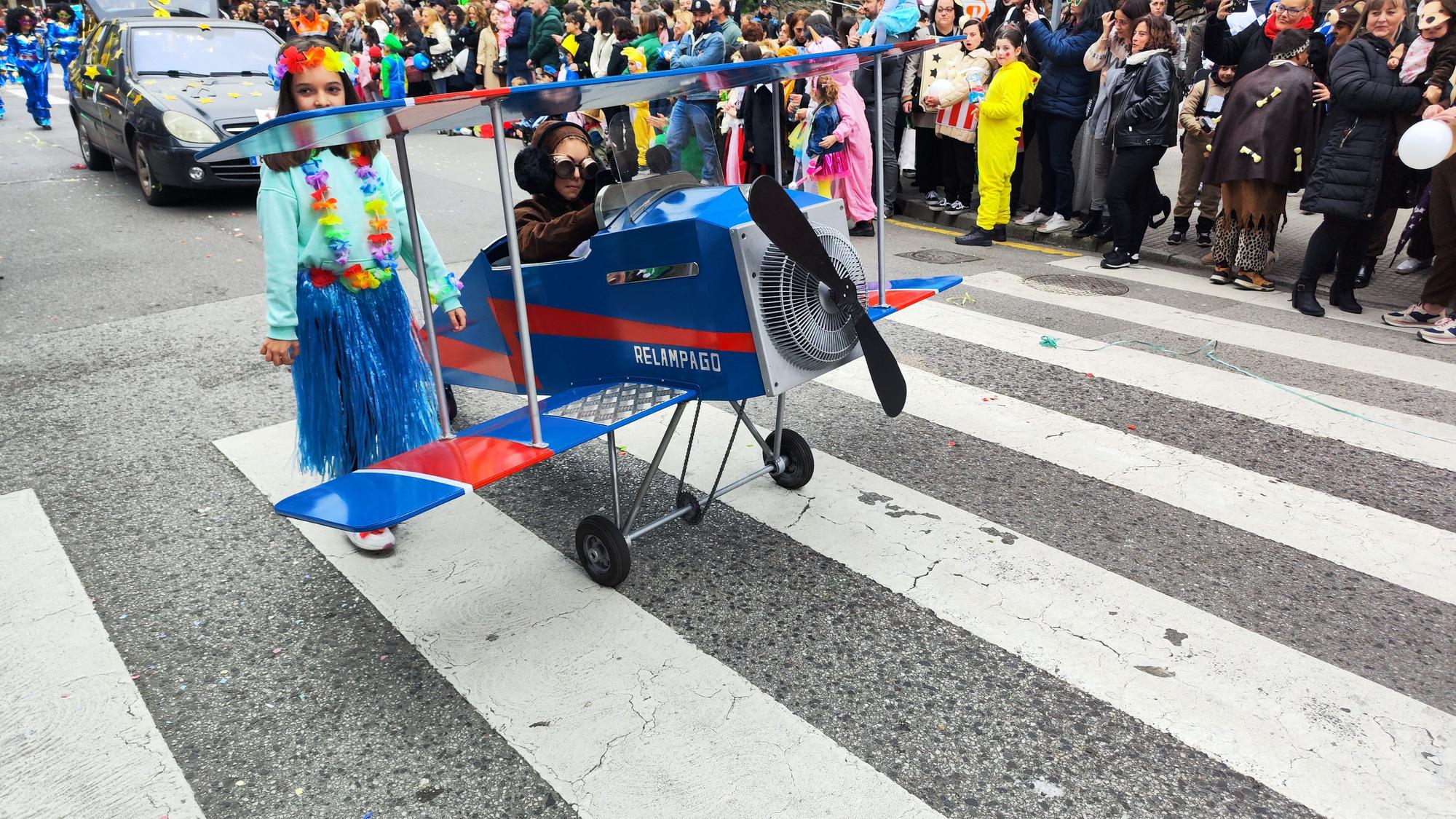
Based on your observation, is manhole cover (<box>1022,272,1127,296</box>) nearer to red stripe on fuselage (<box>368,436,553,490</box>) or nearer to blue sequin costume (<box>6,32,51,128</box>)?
red stripe on fuselage (<box>368,436,553,490</box>)

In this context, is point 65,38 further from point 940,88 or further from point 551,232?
point 551,232

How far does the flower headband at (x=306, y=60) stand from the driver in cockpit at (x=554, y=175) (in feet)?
2.96

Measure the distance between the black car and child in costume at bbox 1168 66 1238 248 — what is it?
29.3ft

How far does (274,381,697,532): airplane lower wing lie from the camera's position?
272cm

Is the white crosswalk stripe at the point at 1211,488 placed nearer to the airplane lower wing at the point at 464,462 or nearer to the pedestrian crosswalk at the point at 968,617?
the pedestrian crosswalk at the point at 968,617

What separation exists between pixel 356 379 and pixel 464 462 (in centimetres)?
103

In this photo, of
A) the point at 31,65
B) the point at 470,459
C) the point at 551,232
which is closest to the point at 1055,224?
Result: the point at 551,232

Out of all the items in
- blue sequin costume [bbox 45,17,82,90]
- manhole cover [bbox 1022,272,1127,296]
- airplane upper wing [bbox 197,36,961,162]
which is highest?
blue sequin costume [bbox 45,17,82,90]

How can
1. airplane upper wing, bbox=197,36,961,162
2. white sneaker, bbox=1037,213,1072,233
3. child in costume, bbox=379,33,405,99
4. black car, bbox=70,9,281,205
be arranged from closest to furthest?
airplane upper wing, bbox=197,36,961,162
white sneaker, bbox=1037,213,1072,233
black car, bbox=70,9,281,205
child in costume, bbox=379,33,405,99

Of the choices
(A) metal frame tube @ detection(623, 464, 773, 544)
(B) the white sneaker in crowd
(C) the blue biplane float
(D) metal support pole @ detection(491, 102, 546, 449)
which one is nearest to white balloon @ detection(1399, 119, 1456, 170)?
(C) the blue biplane float

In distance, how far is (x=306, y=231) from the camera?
3496 mm

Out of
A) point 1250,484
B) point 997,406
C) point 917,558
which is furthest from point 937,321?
point 917,558

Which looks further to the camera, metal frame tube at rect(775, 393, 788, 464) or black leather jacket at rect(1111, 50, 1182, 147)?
black leather jacket at rect(1111, 50, 1182, 147)

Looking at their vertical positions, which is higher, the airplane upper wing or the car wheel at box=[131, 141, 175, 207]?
the airplane upper wing
